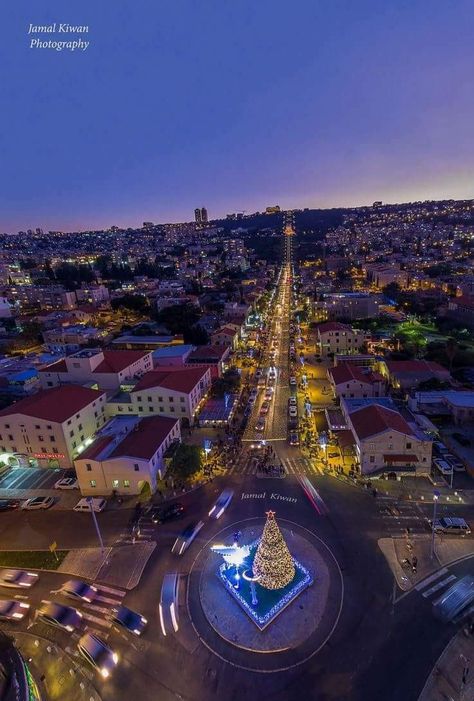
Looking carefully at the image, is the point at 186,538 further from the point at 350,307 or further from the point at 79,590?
the point at 350,307

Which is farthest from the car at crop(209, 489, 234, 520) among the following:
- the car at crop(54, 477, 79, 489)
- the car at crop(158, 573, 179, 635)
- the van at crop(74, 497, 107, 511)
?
the car at crop(54, 477, 79, 489)

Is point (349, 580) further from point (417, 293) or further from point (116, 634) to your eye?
point (417, 293)

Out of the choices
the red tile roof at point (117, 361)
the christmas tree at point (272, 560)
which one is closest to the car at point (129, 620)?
the christmas tree at point (272, 560)

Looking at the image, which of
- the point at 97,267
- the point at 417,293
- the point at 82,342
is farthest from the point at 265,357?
the point at 97,267

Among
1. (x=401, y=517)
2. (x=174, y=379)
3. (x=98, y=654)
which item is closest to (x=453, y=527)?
(x=401, y=517)

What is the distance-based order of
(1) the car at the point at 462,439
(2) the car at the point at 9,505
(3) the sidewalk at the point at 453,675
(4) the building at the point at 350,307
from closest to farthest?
1. (3) the sidewalk at the point at 453,675
2. (2) the car at the point at 9,505
3. (1) the car at the point at 462,439
4. (4) the building at the point at 350,307

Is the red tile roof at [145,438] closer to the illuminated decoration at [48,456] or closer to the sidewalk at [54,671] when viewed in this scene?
the illuminated decoration at [48,456]
